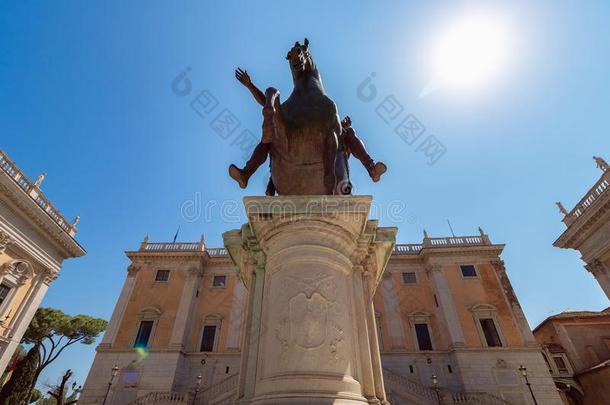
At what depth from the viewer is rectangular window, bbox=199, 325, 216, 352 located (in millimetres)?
23256

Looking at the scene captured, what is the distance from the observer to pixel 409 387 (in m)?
18.4

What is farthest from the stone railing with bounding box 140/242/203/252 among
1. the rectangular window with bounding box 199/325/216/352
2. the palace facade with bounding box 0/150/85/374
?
the palace facade with bounding box 0/150/85/374

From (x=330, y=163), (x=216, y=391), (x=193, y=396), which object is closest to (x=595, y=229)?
(x=330, y=163)

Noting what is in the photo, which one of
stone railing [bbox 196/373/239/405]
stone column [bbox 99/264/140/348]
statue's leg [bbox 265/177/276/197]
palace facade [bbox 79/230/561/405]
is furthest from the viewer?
stone column [bbox 99/264/140/348]

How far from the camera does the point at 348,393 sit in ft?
7.75

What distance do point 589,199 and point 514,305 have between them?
11108 mm

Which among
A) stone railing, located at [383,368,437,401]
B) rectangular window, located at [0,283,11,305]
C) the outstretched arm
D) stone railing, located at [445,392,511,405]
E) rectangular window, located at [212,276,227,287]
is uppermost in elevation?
rectangular window, located at [212,276,227,287]

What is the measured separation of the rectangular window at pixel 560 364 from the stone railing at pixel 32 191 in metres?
38.1

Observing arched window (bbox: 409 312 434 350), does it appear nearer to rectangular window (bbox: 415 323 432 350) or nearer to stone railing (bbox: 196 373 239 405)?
rectangular window (bbox: 415 323 432 350)

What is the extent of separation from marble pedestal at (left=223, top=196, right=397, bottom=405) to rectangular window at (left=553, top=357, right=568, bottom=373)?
32601 millimetres

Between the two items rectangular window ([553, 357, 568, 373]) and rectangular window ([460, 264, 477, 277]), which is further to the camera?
rectangular window ([553, 357, 568, 373])

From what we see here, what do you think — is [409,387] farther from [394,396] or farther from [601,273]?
[601,273]

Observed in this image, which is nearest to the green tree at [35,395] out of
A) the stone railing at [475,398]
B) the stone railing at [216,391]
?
the stone railing at [216,391]

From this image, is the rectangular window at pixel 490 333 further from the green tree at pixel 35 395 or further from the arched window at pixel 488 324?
the green tree at pixel 35 395
